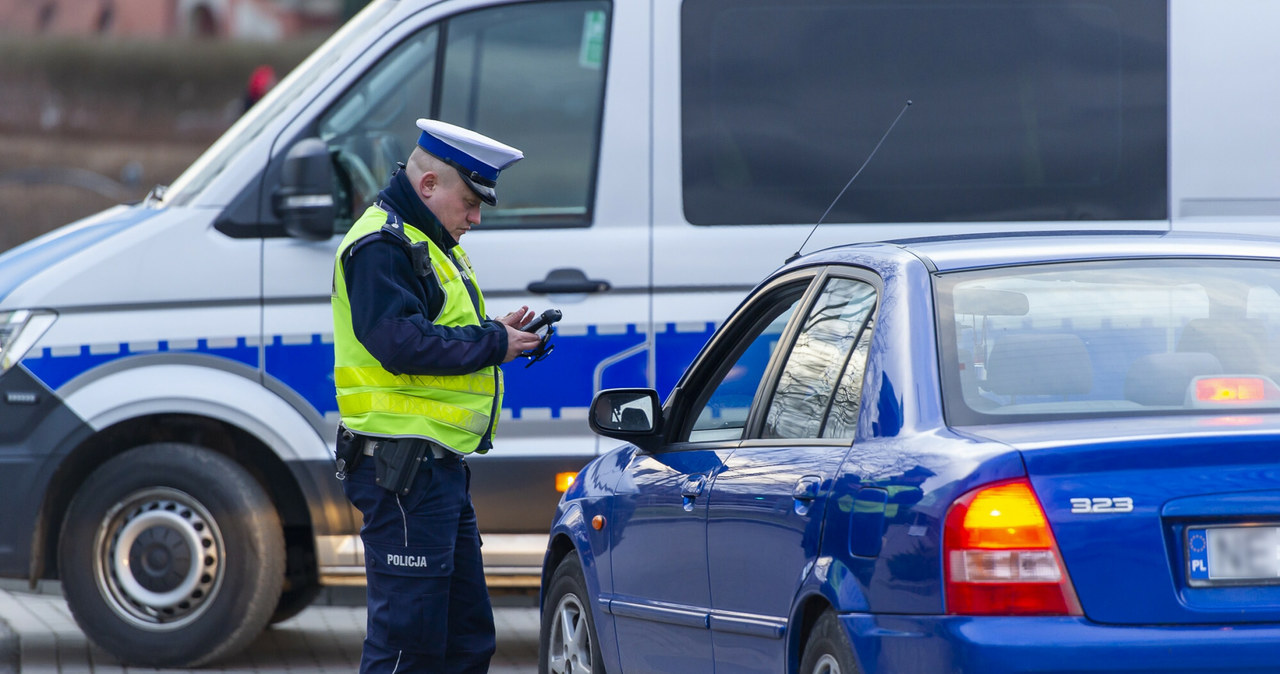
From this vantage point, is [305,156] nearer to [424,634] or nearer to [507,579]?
[507,579]

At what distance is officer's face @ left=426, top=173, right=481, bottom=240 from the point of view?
17.1 feet

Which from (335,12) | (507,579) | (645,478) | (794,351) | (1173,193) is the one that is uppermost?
(335,12)

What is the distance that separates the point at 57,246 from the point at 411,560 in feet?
9.04

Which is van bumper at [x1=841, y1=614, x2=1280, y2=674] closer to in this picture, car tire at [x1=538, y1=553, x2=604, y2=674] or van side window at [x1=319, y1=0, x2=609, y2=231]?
car tire at [x1=538, y1=553, x2=604, y2=674]

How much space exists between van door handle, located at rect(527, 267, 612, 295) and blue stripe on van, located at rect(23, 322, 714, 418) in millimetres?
154

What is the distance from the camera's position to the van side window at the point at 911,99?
704cm

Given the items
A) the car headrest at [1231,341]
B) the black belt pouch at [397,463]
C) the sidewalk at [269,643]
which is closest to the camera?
the car headrest at [1231,341]

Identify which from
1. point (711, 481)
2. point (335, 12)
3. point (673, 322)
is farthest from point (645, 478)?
point (335, 12)

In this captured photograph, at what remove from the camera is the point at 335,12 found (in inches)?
1388

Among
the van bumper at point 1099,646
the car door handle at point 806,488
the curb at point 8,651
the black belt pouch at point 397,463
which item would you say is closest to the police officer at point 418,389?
the black belt pouch at point 397,463

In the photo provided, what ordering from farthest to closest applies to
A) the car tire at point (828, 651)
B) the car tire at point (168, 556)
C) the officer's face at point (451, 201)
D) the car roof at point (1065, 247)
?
the car tire at point (168, 556)
the officer's face at point (451, 201)
the car roof at point (1065, 247)
the car tire at point (828, 651)

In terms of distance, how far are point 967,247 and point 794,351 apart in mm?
481

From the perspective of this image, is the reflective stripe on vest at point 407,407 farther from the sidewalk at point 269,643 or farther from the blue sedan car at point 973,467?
the sidewalk at point 269,643

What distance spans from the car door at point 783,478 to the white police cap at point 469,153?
1196 mm
